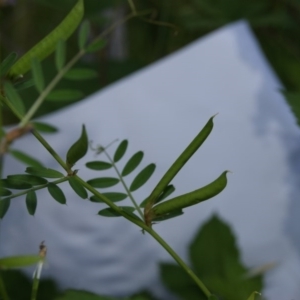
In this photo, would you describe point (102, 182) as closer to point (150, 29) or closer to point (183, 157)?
point (183, 157)

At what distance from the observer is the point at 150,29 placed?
2.89 feet

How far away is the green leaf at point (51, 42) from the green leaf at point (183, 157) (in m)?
0.07

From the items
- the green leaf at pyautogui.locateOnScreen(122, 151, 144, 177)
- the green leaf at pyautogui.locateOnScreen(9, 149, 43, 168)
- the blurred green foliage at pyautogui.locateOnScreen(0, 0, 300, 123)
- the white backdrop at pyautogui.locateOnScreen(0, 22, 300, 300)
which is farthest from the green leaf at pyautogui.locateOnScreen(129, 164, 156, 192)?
the blurred green foliage at pyautogui.locateOnScreen(0, 0, 300, 123)

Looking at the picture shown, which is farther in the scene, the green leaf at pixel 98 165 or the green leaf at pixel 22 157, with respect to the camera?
the green leaf at pixel 98 165

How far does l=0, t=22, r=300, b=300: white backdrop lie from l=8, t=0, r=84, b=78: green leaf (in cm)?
36

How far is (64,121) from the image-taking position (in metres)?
0.62

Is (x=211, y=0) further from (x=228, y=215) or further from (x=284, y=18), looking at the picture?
(x=228, y=215)

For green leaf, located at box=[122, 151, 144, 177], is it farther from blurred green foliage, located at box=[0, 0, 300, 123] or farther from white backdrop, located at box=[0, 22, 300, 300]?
blurred green foliage, located at box=[0, 0, 300, 123]

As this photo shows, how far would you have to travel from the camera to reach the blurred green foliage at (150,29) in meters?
0.74

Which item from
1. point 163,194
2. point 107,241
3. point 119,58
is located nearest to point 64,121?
point 107,241

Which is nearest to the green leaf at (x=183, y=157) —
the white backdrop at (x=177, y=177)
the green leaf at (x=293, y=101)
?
the green leaf at (x=293, y=101)

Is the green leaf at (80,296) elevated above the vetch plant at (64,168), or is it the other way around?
Result: the vetch plant at (64,168)

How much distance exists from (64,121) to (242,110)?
19 centimetres

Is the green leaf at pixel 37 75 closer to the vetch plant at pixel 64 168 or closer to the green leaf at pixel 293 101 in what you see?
the vetch plant at pixel 64 168
